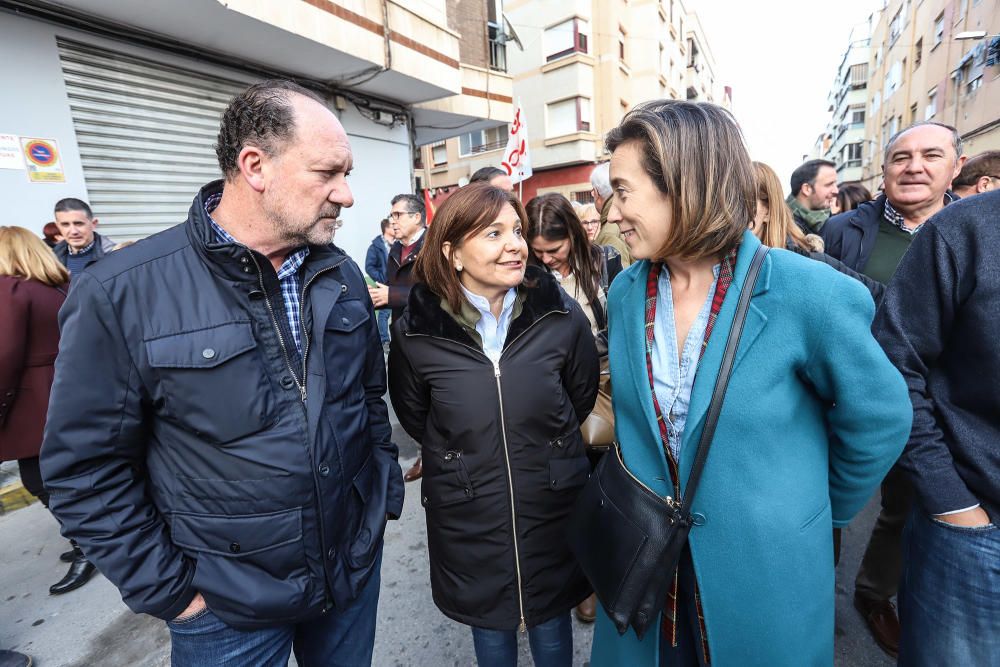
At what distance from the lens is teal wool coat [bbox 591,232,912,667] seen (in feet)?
4.01

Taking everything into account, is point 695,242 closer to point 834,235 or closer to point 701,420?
point 701,420

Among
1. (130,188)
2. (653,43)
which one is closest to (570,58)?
(653,43)

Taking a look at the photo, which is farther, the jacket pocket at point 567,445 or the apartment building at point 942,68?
the apartment building at point 942,68

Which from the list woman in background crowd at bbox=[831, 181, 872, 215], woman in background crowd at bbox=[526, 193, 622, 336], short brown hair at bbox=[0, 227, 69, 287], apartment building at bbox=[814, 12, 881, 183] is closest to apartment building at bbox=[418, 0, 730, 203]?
woman in background crowd at bbox=[831, 181, 872, 215]

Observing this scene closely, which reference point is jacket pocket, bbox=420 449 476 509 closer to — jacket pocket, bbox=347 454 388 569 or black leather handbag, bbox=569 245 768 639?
jacket pocket, bbox=347 454 388 569

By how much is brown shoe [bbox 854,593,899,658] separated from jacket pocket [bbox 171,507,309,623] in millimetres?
2658

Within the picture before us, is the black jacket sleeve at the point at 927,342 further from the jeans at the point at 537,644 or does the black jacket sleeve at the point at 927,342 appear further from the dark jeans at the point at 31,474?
the dark jeans at the point at 31,474

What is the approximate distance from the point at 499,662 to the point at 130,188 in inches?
253

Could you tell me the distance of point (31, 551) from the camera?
3477mm

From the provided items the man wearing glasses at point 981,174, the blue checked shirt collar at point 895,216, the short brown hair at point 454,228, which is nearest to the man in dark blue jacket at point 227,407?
the short brown hair at point 454,228

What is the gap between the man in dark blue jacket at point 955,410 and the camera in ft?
4.42

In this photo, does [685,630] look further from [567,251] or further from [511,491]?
[567,251]

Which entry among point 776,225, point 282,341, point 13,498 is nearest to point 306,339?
point 282,341

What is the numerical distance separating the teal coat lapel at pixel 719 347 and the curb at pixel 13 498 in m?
5.36
